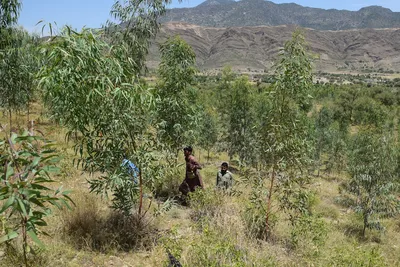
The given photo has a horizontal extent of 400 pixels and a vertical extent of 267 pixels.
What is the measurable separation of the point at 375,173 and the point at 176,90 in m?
6.59

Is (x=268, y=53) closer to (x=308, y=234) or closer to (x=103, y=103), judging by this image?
(x=308, y=234)

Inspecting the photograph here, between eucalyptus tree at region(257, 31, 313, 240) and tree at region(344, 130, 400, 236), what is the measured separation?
5.14m

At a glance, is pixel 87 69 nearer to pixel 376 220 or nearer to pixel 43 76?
pixel 43 76

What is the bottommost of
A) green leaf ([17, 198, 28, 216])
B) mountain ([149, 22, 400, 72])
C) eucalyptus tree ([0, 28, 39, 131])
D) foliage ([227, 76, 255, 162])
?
foliage ([227, 76, 255, 162])

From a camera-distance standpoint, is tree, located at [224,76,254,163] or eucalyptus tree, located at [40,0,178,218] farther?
tree, located at [224,76,254,163]

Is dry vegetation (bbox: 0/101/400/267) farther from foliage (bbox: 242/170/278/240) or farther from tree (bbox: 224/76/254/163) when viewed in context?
tree (bbox: 224/76/254/163)

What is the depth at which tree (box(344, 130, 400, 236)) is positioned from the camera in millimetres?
9008

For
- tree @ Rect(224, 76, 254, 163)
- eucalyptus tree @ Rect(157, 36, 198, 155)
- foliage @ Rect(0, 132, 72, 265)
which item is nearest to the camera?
foliage @ Rect(0, 132, 72, 265)

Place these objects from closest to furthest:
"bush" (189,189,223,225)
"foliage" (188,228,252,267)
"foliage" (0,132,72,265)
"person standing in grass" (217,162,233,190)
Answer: "foliage" (0,132,72,265) → "foliage" (188,228,252,267) → "bush" (189,189,223,225) → "person standing in grass" (217,162,233,190)

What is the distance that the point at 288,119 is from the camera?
201 inches

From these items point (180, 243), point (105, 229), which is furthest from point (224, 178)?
point (180, 243)

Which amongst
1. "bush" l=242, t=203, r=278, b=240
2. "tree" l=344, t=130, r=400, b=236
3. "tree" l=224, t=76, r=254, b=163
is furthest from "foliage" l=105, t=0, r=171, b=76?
"tree" l=224, t=76, r=254, b=163

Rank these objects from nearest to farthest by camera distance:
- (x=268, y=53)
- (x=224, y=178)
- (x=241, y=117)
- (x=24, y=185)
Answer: (x=24, y=185) < (x=224, y=178) < (x=241, y=117) < (x=268, y=53)

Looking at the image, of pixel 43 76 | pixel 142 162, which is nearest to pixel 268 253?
pixel 142 162
